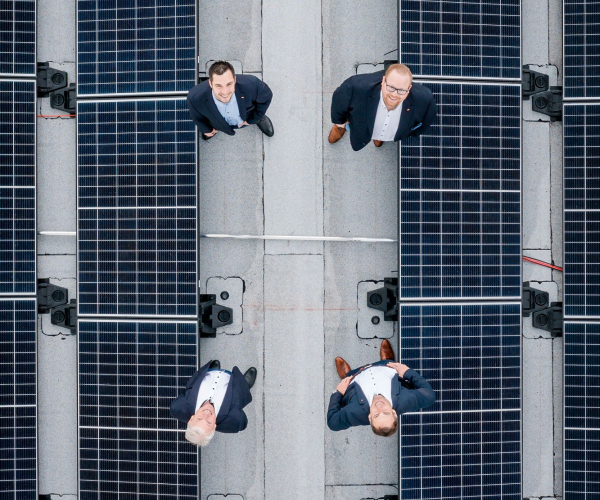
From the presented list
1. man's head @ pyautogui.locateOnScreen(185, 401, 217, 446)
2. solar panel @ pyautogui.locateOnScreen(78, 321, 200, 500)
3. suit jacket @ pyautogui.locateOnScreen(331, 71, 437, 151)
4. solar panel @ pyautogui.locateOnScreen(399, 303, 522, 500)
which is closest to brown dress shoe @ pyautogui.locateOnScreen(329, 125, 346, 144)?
suit jacket @ pyautogui.locateOnScreen(331, 71, 437, 151)

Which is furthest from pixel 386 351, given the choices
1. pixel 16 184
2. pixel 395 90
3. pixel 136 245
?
pixel 16 184

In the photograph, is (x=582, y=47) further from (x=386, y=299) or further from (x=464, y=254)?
(x=386, y=299)

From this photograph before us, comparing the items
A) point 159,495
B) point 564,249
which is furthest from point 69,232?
point 564,249

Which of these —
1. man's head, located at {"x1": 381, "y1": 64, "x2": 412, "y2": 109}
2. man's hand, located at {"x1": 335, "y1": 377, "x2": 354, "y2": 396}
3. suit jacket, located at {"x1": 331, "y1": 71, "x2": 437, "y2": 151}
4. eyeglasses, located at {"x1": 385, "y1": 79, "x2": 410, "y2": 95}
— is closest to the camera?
man's head, located at {"x1": 381, "y1": 64, "x2": 412, "y2": 109}

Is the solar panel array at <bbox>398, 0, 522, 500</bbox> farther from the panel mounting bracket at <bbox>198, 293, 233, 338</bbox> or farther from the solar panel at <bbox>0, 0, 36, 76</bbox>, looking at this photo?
the solar panel at <bbox>0, 0, 36, 76</bbox>

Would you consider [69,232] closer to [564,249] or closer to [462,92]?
[462,92]

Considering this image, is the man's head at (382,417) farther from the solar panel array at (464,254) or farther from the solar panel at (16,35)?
the solar panel at (16,35)

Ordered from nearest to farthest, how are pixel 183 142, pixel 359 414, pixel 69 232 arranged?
1. pixel 359 414
2. pixel 183 142
3. pixel 69 232

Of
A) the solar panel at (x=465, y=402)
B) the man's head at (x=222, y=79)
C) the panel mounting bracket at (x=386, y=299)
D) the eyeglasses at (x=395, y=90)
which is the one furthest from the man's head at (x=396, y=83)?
the solar panel at (x=465, y=402)
